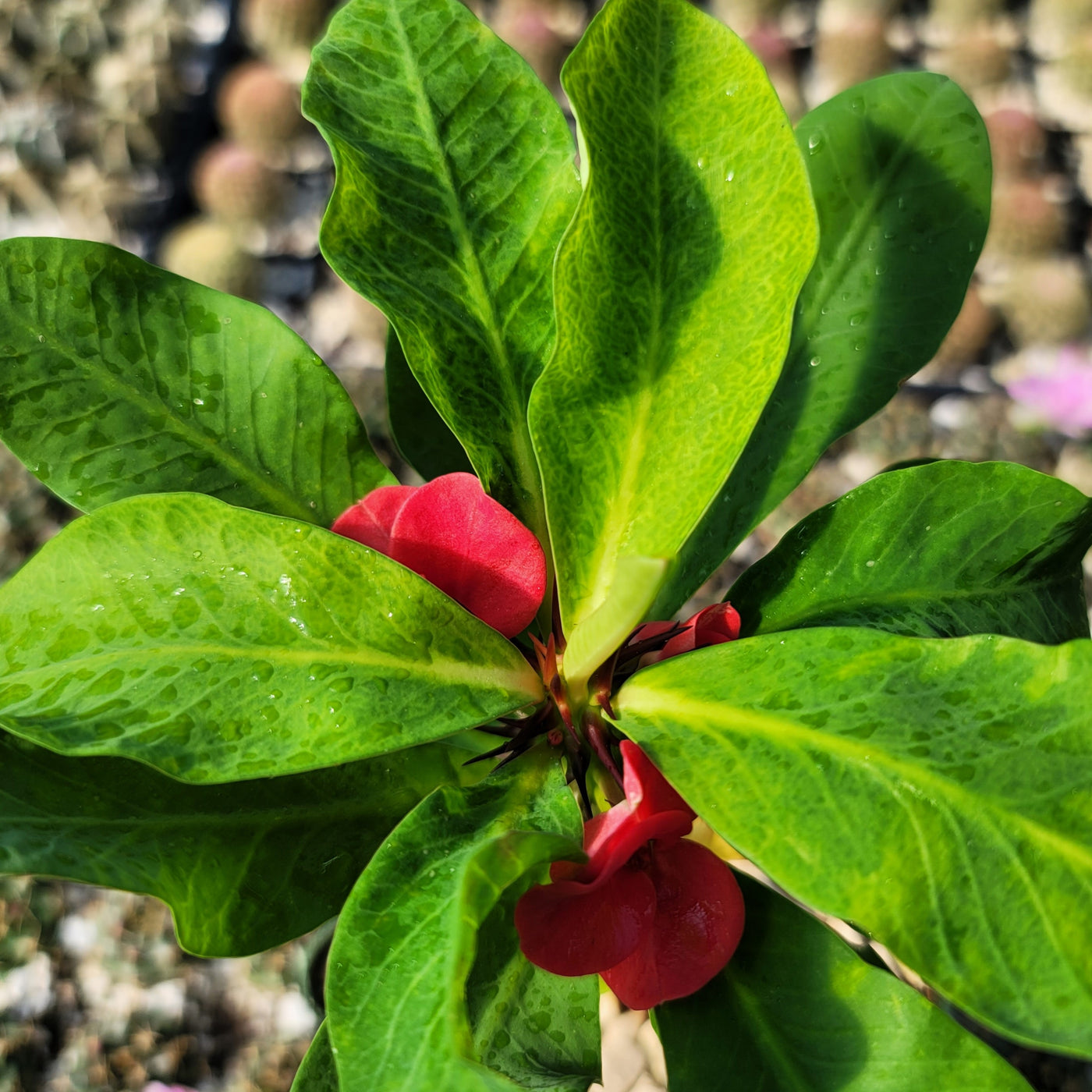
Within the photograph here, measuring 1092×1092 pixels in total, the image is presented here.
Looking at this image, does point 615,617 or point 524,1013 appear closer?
point 615,617

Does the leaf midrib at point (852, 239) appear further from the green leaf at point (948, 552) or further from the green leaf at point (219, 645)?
the green leaf at point (219, 645)

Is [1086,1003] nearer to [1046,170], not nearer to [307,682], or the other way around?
[307,682]

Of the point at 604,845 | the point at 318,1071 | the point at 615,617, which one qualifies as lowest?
the point at 318,1071

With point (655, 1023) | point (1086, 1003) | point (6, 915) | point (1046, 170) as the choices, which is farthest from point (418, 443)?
point (1046, 170)

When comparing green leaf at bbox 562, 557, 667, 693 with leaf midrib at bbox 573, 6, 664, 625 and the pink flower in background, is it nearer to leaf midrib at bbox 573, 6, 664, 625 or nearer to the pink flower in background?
leaf midrib at bbox 573, 6, 664, 625

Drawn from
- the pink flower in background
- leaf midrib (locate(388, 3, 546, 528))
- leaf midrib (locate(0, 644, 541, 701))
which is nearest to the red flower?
leaf midrib (locate(0, 644, 541, 701))

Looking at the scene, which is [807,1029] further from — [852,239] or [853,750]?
[852,239]

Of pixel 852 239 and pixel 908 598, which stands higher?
pixel 852 239

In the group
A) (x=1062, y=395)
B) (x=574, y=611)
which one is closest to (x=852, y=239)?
(x=574, y=611)
